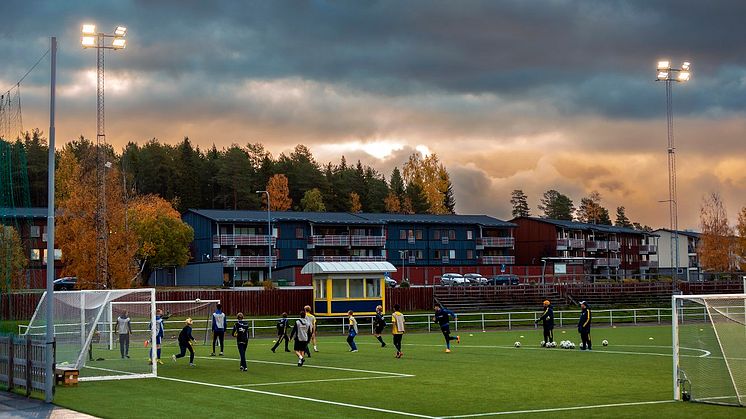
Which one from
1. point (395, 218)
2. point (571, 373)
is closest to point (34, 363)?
point (571, 373)

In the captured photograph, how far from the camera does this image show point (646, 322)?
63125 mm

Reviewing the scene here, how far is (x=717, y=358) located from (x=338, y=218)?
92769 mm

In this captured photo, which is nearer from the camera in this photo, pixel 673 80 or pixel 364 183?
pixel 673 80

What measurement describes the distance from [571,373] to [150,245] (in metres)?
65.0

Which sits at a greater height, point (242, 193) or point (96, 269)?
point (242, 193)

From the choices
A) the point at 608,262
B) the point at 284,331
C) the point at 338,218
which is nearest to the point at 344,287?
the point at 284,331

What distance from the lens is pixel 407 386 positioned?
80.0 feet

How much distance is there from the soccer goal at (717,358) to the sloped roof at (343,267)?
125 feet

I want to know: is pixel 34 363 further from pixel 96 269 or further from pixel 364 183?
pixel 364 183

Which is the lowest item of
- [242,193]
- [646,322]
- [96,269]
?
[646,322]

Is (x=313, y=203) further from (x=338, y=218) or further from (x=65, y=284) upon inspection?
(x=65, y=284)

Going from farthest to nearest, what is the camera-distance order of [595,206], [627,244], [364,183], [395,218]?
1. [595,206]
2. [364,183]
3. [627,244]
4. [395,218]

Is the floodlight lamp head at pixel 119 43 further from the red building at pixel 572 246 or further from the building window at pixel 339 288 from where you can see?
the red building at pixel 572 246

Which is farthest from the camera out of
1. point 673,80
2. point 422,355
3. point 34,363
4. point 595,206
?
point 595,206
